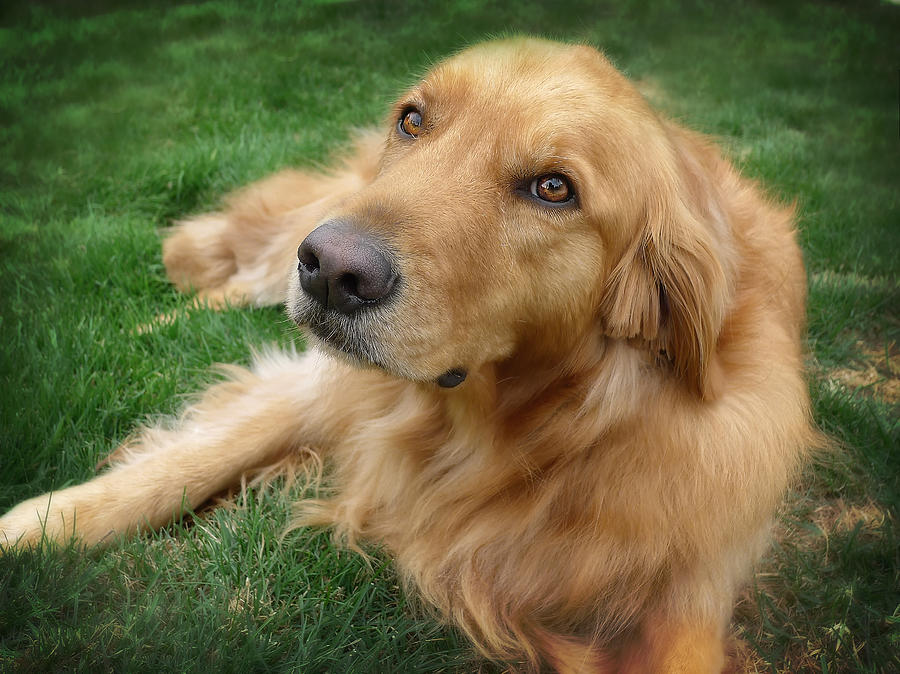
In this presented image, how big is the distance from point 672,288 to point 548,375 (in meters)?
0.43

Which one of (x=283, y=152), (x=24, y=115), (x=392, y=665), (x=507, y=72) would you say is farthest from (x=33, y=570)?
(x=283, y=152)

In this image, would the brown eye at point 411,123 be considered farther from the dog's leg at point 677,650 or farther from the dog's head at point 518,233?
the dog's leg at point 677,650

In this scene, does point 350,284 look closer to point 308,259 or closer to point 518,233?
point 308,259

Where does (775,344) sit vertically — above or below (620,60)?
below

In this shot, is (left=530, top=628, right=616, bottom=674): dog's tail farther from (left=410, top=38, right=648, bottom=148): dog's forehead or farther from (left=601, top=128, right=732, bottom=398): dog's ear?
(left=410, top=38, right=648, bottom=148): dog's forehead

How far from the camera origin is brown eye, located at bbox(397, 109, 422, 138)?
92.2 inches

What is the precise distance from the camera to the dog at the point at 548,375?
202cm

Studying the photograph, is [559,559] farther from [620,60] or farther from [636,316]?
[620,60]

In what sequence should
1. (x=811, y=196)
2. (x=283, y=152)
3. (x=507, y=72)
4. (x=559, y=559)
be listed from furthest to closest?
(x=283, y=152) → (x=811, y=196) → (x=559, y=559) → (x=507, y=72)

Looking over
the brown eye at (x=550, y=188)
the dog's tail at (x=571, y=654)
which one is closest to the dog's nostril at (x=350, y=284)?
the brown eye at (x=550, y=188)

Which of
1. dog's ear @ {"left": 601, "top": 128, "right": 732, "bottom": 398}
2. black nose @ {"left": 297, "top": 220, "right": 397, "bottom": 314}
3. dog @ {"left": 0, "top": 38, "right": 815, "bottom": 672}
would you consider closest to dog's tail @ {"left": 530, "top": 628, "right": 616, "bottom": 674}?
dog @ {"left": 0, "top": 38, "right": 815, "bottom": 672}

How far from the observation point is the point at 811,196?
14.0 feet

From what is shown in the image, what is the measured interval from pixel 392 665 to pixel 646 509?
0.85m

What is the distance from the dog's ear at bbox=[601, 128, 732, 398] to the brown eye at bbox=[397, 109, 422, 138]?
701 millimetres
